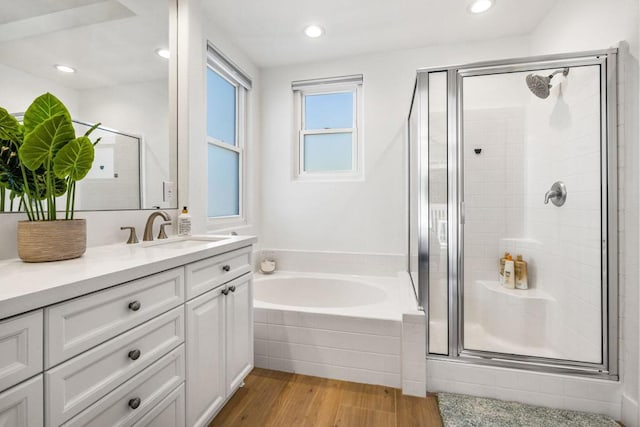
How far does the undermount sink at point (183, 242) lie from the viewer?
1.49 metres

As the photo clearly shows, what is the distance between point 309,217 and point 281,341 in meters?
1.25

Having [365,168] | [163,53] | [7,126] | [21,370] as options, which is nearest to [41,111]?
[7,126]

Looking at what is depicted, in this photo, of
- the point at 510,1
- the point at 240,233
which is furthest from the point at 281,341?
the point at 510,1

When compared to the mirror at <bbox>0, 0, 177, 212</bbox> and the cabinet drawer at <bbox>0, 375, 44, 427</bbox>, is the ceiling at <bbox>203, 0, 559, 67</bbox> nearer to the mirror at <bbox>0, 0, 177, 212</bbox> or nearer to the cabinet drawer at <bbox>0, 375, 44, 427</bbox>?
the mirror at <bbox>0, 0, 177, 212</bbox>

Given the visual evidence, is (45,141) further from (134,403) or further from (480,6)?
(480,6)

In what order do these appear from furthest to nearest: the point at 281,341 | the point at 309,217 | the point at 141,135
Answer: the point at 309,217
the point at 281,341
the point at 141,135

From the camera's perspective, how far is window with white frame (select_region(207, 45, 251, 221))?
94.3 inches

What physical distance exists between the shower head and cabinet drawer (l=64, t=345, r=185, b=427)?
2353mm

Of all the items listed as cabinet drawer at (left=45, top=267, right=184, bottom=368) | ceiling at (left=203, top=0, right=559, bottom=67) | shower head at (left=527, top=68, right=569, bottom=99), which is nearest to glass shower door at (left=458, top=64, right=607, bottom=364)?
shower head at (left=527, top=68, right=569, bottom=99)

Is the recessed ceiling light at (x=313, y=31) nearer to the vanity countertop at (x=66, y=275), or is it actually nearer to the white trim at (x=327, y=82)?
the white trim at (x=327, y=82)

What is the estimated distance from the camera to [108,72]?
54.6 inches

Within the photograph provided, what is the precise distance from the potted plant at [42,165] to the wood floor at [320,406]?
108 centimetres

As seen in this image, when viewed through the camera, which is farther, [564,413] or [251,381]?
[251,381]

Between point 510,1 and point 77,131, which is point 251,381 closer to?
point 77,131
